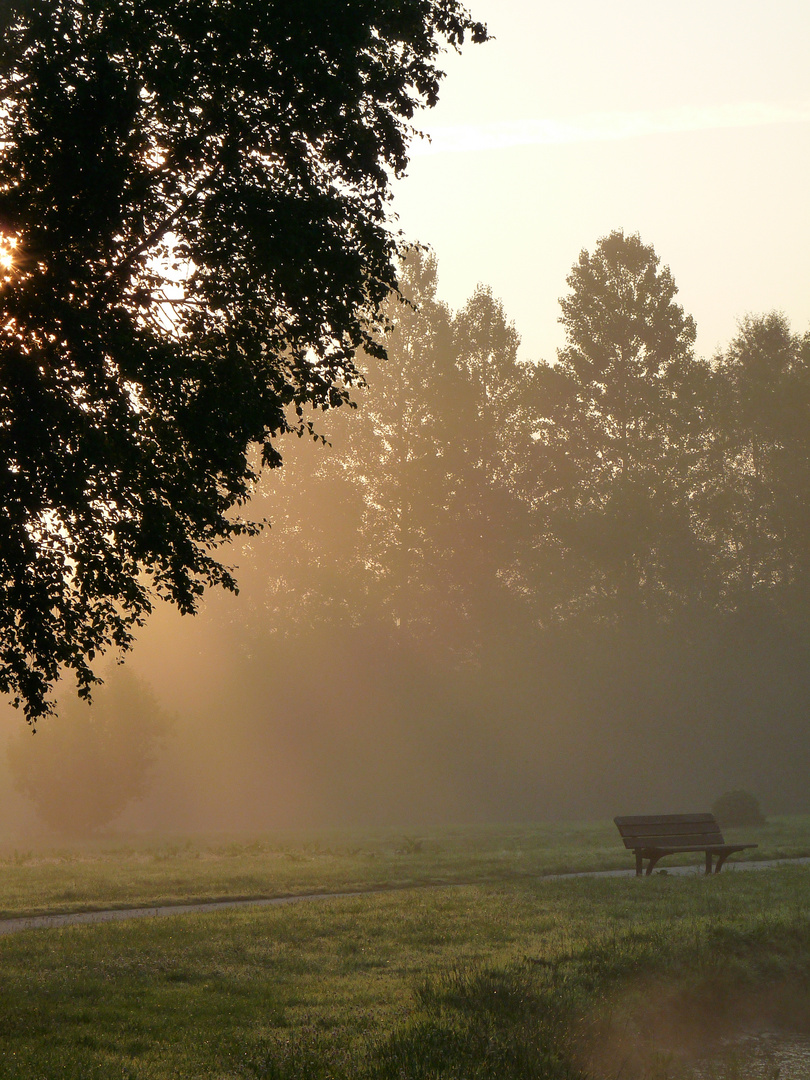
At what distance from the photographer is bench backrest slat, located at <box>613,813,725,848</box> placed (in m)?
17.6

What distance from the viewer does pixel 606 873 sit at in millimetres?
18828

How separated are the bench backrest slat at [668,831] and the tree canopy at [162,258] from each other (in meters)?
10.1

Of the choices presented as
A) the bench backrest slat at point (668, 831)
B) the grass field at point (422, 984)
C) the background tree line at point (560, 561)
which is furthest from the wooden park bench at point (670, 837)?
the background tree line at point (560, 561)

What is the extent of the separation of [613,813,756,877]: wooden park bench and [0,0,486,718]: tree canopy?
10151 millimetres

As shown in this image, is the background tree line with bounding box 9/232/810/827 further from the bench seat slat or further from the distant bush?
the bench seat slat

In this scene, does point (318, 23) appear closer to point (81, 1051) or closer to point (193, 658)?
point (81, 1051)

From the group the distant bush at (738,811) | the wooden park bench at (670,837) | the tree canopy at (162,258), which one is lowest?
the distant bush at (738,811)

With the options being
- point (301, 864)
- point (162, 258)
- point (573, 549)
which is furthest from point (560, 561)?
point (162, 258)

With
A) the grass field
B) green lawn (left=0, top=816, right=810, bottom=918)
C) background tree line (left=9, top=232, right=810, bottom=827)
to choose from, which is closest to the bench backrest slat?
the grass field

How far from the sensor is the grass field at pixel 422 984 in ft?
24.2

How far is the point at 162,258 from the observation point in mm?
10281

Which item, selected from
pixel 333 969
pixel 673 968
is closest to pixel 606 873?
pixel 673 968

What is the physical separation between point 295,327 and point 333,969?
668cm

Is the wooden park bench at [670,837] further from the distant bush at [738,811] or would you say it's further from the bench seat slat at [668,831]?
the distant bush at [738,811]
